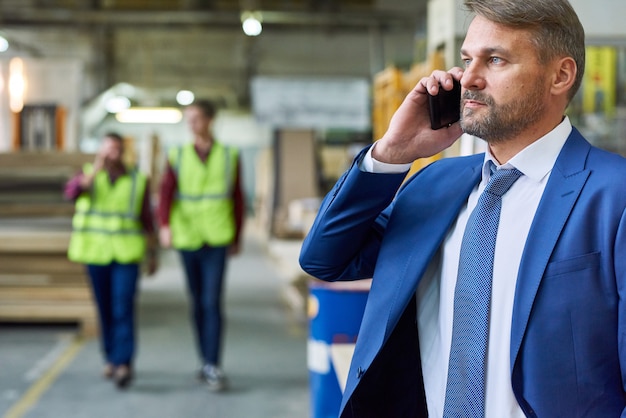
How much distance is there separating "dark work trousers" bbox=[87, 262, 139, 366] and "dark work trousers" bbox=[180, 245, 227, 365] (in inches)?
16.5

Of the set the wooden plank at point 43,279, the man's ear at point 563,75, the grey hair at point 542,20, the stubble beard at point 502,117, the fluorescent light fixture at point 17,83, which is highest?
the fluorescent light fixture at point 17,83

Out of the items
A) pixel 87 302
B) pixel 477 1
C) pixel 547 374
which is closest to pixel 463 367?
pixel 547 374

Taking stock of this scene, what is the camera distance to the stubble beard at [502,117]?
1.42m

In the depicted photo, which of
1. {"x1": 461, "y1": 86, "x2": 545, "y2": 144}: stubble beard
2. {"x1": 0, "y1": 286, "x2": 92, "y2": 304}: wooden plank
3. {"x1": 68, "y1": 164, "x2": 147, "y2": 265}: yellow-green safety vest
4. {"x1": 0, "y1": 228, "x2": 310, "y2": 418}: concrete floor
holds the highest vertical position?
{"x1": 461, "y1": 86, "x2": 545, "y2": 144}: stubble beard

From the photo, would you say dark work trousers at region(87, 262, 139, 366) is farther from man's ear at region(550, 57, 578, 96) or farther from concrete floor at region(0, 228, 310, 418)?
man's ear at region(550, 57, 578, 96)

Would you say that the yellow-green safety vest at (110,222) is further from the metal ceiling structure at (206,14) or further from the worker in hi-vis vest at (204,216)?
the metal ceiling structure at (206,14)

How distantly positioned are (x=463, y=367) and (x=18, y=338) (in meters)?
6.16

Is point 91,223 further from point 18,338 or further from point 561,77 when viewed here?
point 561,77

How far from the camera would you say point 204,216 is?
203 inches

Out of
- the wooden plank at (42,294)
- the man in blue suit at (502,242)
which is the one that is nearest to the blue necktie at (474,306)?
the man in blue suit at (502,242)

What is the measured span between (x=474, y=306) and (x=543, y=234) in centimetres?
19

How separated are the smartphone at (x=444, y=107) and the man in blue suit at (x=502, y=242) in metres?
0.02

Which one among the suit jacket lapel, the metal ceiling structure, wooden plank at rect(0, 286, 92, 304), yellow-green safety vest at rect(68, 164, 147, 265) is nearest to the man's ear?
the suit jacket lapel

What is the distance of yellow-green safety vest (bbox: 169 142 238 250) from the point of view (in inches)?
203
